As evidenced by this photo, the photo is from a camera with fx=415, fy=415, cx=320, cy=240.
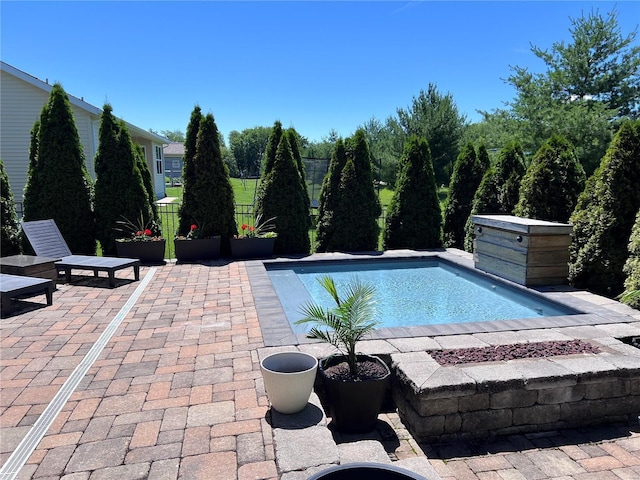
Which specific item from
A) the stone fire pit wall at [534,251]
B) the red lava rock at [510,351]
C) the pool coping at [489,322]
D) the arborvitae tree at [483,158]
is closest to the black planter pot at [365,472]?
the red lava rock at [510,351]

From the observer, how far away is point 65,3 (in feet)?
26.1

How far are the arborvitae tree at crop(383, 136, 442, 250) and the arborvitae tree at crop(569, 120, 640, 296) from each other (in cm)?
378

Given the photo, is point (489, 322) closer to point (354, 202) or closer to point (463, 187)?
point (354, 202)

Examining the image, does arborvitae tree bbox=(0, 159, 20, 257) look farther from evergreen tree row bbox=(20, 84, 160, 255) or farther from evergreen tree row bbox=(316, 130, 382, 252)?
evergreen tree row bbox=(316, 130, 382, 252)

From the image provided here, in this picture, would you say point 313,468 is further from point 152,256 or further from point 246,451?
point 152,256

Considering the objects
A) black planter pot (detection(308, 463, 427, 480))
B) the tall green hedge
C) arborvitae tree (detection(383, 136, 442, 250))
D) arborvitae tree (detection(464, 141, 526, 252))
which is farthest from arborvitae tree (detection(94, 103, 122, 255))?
black planter pot (detection(308, 463, 427, 480))

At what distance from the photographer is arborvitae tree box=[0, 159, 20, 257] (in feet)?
23.5

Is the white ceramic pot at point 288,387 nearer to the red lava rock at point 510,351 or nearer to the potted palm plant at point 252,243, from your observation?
the red lava rock at point 510,351

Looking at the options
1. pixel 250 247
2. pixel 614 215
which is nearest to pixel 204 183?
pixel 250 247

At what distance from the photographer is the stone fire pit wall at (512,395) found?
9.42ft

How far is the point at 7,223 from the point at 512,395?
823cm

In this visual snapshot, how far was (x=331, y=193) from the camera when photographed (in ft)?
30.9

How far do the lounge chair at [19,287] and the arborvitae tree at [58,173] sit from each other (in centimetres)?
274

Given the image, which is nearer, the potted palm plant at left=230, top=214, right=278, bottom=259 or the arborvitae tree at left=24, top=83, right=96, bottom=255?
the arborvitae tree at left=24, top=83, right=96, bottom=255
